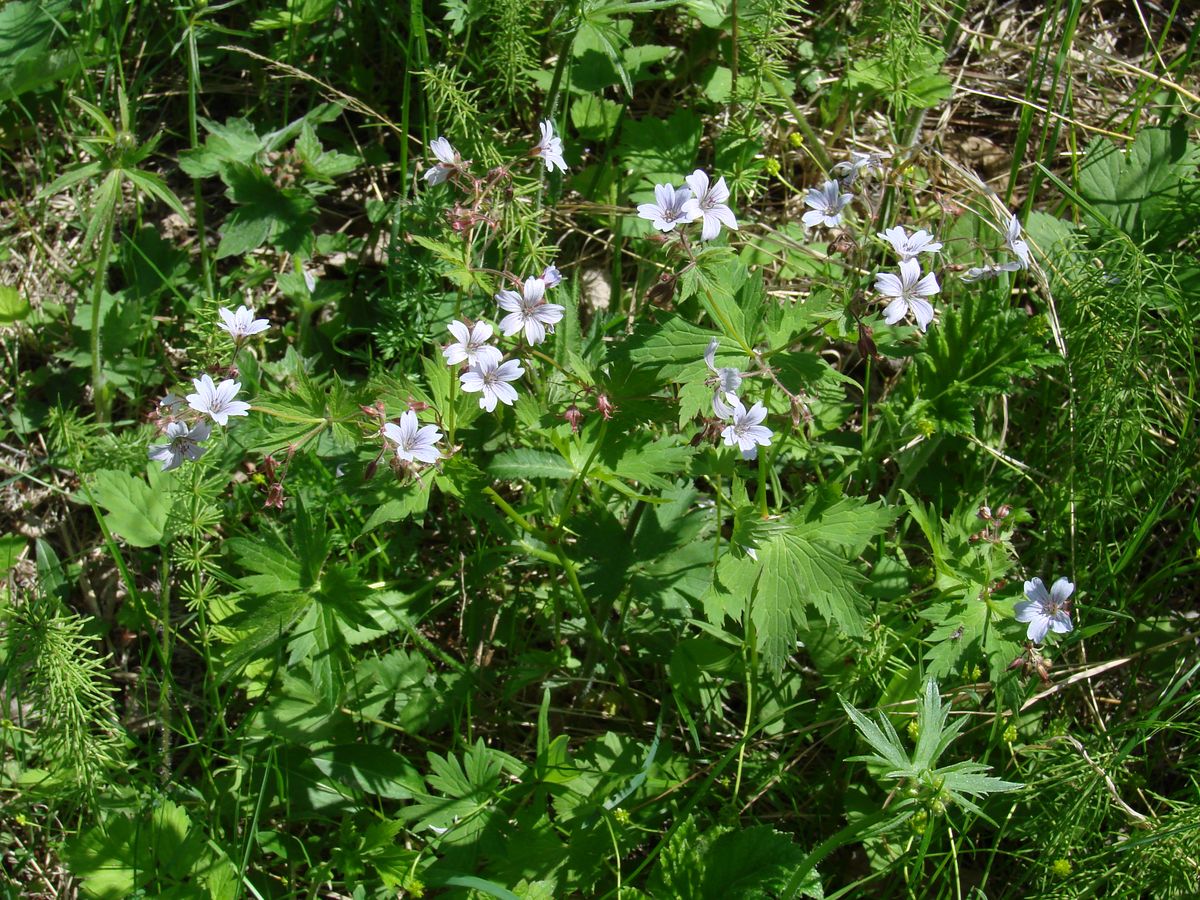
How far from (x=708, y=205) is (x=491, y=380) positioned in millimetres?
679

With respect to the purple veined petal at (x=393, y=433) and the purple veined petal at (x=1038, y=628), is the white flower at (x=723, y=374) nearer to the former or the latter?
the purple veined petal at (x=393, y=433)

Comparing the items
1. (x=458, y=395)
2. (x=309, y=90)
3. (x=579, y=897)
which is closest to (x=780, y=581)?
(x=458, y=395)

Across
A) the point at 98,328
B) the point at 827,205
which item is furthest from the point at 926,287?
the point at 98,328

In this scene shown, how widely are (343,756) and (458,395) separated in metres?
1.22

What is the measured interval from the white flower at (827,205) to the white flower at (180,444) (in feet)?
5.43

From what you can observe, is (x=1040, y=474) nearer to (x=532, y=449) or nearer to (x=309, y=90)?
(x=532, y=449)

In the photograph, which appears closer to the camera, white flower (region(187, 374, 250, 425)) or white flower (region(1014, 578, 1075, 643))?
white flower (region(187, 374, 250, 425))

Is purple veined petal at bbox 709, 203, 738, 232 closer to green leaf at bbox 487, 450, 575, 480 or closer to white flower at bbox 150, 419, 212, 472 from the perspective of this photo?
green leaf at bbox 487, 450, 575, 480

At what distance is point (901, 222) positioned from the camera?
4094 mm

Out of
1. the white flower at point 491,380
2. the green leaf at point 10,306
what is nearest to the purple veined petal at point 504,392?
the white flower at point 491,380

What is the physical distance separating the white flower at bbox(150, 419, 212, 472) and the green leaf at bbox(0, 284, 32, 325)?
68.2 inches

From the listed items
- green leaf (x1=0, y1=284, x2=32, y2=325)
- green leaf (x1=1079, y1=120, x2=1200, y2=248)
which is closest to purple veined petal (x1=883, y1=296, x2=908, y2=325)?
green leaf (x1=1079, y1=120, x2=1200, y2=248)

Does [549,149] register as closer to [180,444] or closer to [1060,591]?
[180,444]

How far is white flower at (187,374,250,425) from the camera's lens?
2.44 metres
